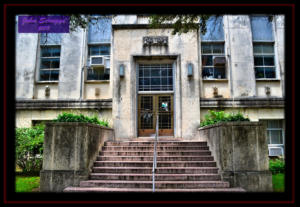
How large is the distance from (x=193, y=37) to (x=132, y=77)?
388cm

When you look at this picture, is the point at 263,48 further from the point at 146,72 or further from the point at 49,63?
the point at 49,63

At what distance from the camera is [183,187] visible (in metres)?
6.41

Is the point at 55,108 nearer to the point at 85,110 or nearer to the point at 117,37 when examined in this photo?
the point at 85,110

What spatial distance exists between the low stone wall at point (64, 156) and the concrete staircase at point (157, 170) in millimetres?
371

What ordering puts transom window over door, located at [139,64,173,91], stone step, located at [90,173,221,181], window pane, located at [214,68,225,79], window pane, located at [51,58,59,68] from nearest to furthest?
stone step, located at [90,173,221,181], transom window over door, located at [139,64,173,91], window pane, located at [214,68,225,79], window pane, located at [51,58,59,68]

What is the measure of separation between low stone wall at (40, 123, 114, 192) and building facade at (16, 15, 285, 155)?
4463mm

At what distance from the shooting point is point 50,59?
13.6 meters

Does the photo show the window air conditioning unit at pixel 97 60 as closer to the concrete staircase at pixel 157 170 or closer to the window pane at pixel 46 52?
the window pane at pixel 46 52

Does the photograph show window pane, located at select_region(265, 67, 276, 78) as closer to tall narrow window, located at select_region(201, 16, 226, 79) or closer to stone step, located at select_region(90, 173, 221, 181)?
tall narrow window, located at select_region(201, 16, 226, 79)

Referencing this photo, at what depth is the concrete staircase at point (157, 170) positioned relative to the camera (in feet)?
21.1

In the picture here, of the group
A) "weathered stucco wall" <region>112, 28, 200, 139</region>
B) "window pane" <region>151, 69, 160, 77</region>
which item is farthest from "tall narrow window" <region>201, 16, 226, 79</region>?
"window pane" <region>151, 69, 160, 77</region>

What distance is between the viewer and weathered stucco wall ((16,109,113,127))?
490 inches

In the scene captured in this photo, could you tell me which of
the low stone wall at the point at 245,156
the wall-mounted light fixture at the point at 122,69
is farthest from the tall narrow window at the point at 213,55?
the low stone wall at the point at 245,156
